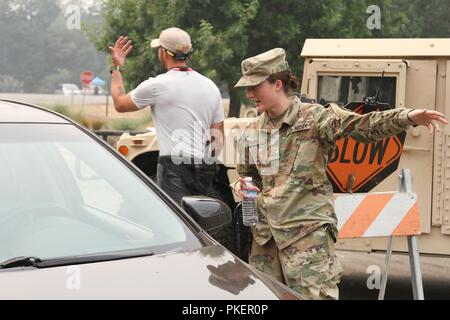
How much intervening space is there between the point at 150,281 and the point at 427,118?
167 centimetres

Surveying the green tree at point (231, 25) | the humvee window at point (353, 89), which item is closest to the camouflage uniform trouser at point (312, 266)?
the humvee window at point (353, 89)

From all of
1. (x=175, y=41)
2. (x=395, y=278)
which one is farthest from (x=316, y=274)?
(x=395, y=278)

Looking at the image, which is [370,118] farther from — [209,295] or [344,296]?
[344,296]

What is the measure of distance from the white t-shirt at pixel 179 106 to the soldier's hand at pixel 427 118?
176 centimetres

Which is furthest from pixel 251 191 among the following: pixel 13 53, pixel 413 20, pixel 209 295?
pixel 13 53

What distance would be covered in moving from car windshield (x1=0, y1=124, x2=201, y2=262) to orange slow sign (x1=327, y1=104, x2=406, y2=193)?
8.85 ft

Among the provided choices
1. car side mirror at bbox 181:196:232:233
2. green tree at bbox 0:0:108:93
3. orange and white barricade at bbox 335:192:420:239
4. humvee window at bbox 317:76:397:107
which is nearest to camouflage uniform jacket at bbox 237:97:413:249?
car side mirror at bbox 181:196:232:233

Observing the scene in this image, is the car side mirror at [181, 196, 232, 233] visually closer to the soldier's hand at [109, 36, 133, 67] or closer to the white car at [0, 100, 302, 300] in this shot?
the white car at [0, 100, 302, 300]

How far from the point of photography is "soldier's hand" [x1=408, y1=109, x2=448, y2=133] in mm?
4020

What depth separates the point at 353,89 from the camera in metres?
7.05

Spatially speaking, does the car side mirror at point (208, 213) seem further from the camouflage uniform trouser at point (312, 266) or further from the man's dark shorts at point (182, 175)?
the man's dark shorts at point (182, 175)

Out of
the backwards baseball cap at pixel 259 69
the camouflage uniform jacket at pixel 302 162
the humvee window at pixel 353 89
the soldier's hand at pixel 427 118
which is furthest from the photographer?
the humvee window at pixel 353 89

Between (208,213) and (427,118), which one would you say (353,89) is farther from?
(208,213)

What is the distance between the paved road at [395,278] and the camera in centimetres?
735
